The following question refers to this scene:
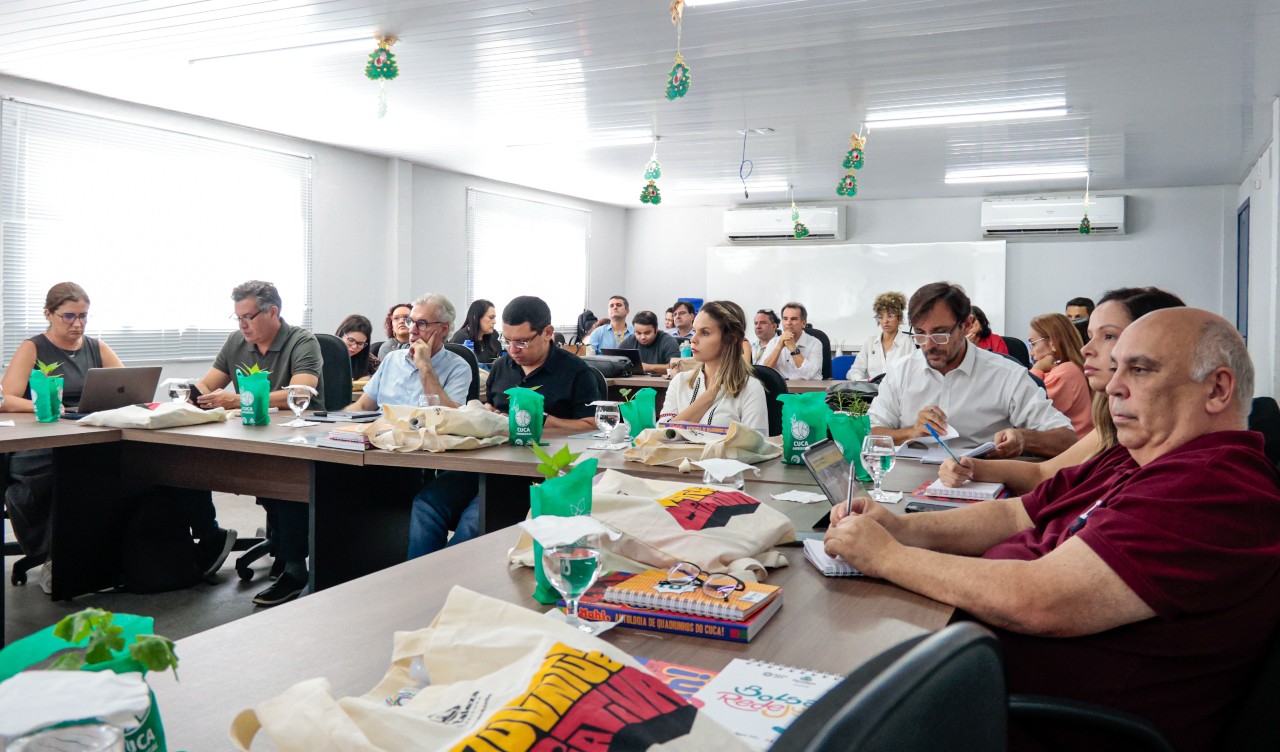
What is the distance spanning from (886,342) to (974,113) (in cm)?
189

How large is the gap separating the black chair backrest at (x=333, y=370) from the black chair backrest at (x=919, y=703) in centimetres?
434

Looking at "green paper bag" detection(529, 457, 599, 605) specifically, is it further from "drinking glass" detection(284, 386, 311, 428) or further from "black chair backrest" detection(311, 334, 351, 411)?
"black chair backrest" detection(311, 334, 351, 411)

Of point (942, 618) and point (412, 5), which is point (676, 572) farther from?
point (412, 5)

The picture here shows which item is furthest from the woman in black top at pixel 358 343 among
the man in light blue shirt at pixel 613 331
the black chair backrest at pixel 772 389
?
the black chair backrest at pixel 772 389

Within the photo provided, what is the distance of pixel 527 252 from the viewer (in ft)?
38.0

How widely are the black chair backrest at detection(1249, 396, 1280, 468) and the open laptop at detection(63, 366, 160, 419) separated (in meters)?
4.06

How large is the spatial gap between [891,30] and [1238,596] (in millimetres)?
4405

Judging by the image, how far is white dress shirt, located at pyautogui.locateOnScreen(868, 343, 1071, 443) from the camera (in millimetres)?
3287

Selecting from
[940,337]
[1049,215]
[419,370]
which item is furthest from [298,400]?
[1049,215]

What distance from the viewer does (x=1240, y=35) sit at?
202 inches

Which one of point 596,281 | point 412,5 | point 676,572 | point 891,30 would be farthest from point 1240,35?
point 596,281

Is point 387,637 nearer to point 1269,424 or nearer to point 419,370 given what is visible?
point 1269,424

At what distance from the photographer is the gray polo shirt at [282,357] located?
4.35m

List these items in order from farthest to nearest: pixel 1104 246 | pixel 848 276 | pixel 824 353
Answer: pixel 848 276, pixel 1104 246, pixel 824 353
